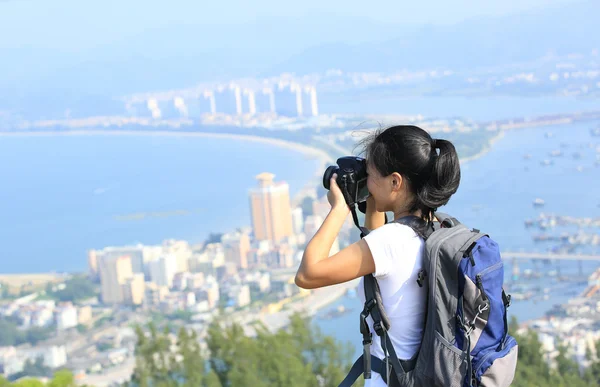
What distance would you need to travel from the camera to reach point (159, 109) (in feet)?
115

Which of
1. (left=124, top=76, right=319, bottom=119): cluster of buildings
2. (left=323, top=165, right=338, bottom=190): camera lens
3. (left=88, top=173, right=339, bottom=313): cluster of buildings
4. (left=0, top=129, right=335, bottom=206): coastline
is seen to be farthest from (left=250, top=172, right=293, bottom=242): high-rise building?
(left=323, top=165, right=338, bottom=190): camera lens

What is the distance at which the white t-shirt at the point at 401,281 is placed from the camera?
82 centimetres

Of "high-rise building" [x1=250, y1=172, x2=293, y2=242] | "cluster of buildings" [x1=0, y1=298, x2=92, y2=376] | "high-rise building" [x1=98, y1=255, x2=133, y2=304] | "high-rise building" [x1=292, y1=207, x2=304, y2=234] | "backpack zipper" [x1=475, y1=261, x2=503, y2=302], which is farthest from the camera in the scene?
"high-rise building" [x1=292, y1=207, x2=304, y2=234]

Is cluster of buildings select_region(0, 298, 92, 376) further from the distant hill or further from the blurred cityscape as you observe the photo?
the distant hill

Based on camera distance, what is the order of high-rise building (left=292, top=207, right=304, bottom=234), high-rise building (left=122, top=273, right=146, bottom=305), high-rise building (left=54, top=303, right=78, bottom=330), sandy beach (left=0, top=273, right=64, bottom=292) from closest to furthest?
high-rise building (left=54, top=303, right=78, bottom=330)
high-rise building (left=122, top=273, right=146, bottom=305)
sandy beach (left=0, top=273, right=64, bottom=292)
high-rise building (left=292, top=207, right=304, bottom=234)

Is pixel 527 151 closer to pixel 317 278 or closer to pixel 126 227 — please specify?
pixel 126 227

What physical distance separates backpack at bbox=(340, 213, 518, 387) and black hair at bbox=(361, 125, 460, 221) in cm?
4

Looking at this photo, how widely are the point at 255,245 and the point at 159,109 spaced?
19699 millimetres

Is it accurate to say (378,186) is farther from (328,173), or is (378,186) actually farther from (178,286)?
(178,286)

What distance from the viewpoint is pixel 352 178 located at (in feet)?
2.83

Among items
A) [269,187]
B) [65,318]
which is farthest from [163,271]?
[269,187]

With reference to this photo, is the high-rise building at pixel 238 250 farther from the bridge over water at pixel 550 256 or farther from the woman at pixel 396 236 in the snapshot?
the woman at pixel 396 236

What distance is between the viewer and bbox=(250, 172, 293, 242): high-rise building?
16.9 meters

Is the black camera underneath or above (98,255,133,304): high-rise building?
above
